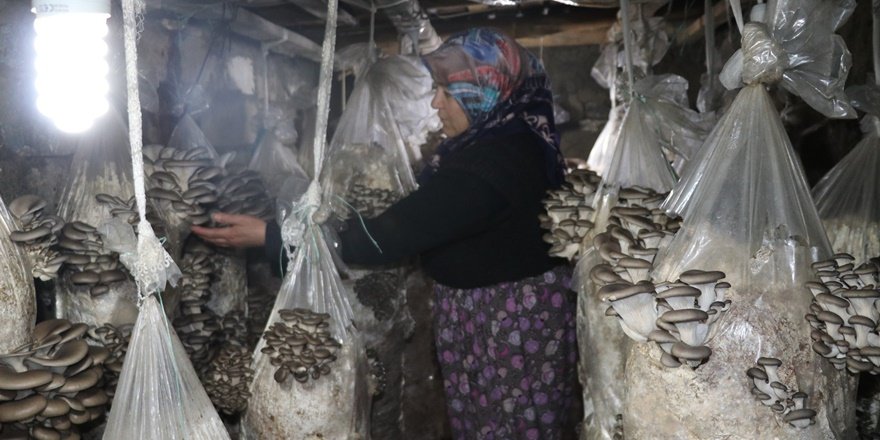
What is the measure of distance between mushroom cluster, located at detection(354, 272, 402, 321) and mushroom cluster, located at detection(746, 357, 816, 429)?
90.6 inches

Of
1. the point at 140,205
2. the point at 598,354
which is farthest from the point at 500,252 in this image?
the point at 140,205

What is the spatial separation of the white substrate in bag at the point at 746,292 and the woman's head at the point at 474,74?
1.45 m

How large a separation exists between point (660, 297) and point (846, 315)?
Answer: 19.6 inches

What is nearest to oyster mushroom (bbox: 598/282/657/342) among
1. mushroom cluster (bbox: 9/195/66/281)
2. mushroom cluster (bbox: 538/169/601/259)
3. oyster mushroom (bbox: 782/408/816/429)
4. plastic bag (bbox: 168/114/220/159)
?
oyster mushroom (bbox: 782/408/816/429)

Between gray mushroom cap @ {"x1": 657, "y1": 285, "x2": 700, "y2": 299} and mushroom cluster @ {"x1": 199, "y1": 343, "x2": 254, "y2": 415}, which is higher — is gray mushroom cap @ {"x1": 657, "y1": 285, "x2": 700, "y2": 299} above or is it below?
above

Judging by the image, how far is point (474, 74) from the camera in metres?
3.39

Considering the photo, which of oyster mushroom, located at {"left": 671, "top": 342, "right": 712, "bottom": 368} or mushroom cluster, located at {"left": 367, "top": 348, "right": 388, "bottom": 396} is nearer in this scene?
oyster mushroom, located at {"left": 671, "top": 342, "right": 712, "bottom": 368}

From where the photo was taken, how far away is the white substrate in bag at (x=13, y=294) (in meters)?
1.93

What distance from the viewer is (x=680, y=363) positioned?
1.94m

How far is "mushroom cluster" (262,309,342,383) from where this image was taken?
2.60m

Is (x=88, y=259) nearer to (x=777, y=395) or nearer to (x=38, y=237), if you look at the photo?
(x=38, y=237)

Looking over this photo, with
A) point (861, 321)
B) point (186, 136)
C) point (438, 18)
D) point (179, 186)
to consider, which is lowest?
point (861, 321)

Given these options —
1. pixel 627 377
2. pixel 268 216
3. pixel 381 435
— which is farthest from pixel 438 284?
pixel 627 377

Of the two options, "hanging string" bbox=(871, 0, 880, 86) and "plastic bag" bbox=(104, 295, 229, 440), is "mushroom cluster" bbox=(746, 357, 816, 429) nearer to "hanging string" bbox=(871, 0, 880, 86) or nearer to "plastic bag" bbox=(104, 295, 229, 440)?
"hanging string" bbox=(871, 0, 880, 86)
